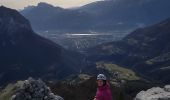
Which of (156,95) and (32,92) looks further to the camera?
(32,92)

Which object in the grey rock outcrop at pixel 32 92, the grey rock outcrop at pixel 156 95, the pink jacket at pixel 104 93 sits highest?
the pink jacket at pixel 104 93

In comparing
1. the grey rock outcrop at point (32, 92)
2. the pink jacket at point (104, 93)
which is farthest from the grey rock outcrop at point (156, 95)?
the grey rock outcrop at point (32, 92)

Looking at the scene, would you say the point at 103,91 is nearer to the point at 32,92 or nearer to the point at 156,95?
the point at 156,95

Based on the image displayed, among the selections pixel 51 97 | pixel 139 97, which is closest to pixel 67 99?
pixel 51 97

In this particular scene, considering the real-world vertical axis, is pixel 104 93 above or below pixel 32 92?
above

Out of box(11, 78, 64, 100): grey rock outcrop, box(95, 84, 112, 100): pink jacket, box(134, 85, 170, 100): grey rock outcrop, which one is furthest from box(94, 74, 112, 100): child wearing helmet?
box(11, 78, 64, 100): grey rock outcrop

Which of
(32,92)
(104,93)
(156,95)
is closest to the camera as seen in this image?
(104,93)

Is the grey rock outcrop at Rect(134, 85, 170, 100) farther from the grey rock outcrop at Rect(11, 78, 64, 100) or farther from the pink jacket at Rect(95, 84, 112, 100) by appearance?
the grey rock outcrop at Rect(11, 78, 64, 100)

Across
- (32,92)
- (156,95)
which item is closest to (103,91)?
(156,95)

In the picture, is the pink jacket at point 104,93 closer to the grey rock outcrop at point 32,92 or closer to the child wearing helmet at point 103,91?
the child wearing helmet at point 103,91

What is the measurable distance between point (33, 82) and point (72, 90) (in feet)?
198

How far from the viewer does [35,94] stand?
64.2 metres

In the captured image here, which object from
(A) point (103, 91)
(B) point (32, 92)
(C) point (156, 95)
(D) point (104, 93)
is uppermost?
(A) point (103, 91)

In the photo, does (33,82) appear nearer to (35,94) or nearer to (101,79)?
(35,94)
